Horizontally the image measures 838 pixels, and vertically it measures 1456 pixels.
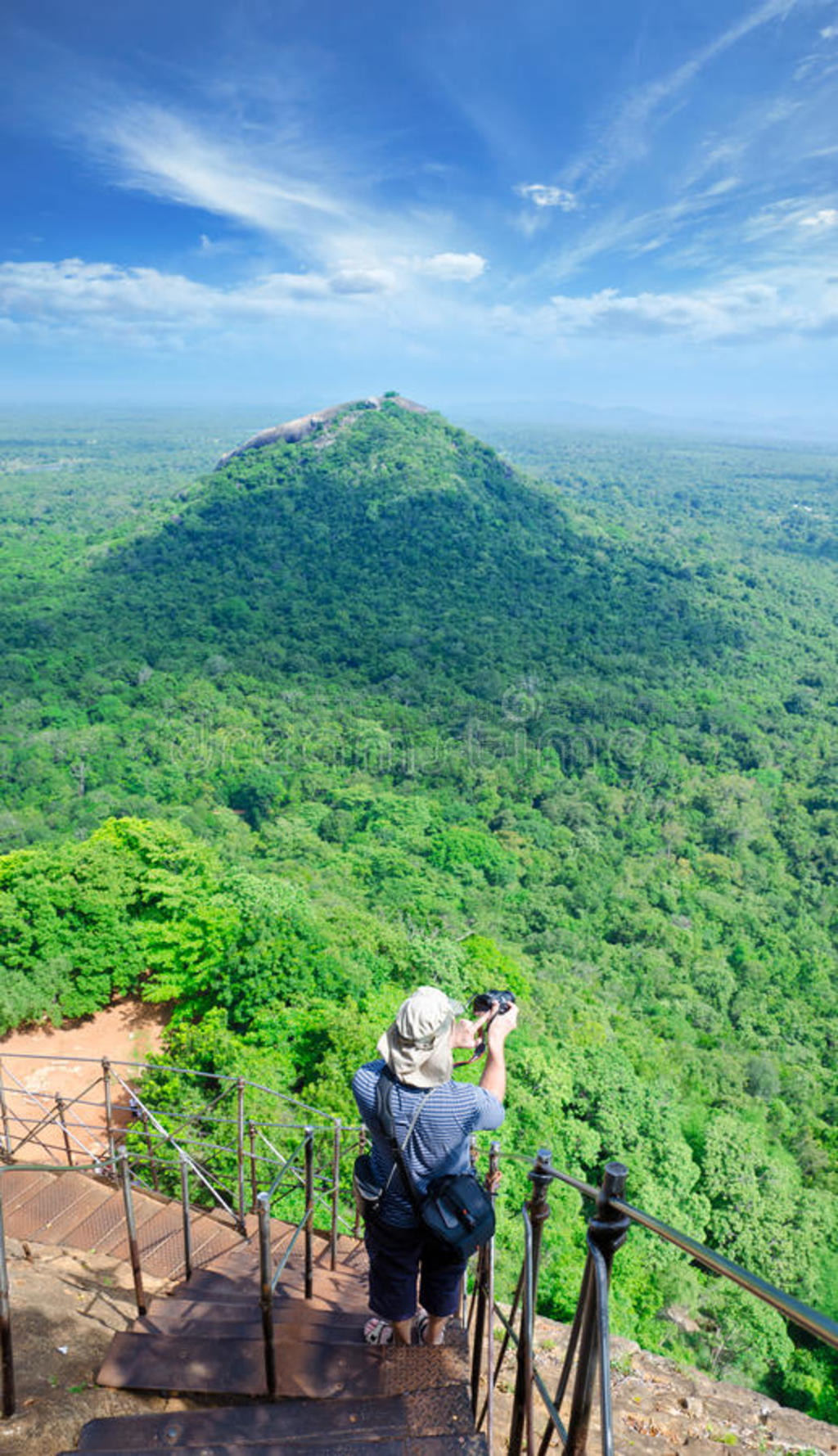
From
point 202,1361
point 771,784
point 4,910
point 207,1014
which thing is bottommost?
point 771,784

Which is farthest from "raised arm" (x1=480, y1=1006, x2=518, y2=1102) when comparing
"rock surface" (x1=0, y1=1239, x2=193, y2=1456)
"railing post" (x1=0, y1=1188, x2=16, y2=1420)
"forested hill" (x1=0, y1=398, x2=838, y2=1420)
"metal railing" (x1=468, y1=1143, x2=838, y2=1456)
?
"forested hill" (x1=0, y1=398, x2=838, y2=1420)

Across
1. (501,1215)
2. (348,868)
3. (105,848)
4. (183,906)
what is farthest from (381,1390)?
(348,868)

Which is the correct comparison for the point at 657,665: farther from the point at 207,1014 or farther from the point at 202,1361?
the point at 202,1361

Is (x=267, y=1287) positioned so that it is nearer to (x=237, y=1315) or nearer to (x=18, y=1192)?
(x=237, y=1315)

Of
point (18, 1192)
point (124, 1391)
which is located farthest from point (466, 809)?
point (124, 1391)

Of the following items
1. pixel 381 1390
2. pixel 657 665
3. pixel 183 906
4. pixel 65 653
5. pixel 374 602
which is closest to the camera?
pixel 381 1390
